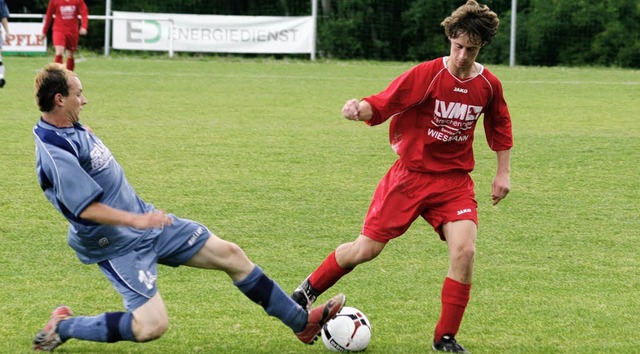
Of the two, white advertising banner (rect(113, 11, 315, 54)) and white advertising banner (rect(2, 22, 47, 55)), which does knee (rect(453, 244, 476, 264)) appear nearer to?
white advertising banner (rect(113, 11, 315, 54))

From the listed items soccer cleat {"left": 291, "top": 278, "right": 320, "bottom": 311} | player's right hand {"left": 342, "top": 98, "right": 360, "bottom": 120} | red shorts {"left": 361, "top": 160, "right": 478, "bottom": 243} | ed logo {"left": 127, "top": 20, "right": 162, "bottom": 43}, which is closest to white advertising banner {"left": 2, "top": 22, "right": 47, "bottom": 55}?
ed logo {"left": 127, "top": 20, "right": 162, "bottom": 43}

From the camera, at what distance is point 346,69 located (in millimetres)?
23141

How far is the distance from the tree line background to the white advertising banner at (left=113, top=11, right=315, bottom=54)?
1742mm

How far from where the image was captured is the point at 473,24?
206 inches

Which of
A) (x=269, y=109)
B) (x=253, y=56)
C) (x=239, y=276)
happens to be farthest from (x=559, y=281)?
(x=253, y=56)

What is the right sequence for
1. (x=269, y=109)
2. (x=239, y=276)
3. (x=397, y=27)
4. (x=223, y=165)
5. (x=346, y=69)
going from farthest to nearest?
1. (x=397, y=27)
2. (x=346, y=69)
3. (x=269, y=109)
4. (x=223, y=165)
5. (x=239, y=276)

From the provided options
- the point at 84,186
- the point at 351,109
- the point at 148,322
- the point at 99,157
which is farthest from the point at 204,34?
the point at 84,186

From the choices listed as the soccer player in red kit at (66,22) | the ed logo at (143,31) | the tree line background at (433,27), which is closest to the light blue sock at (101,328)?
the soccer player in red kit at (66,22)

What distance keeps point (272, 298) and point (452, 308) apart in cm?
90

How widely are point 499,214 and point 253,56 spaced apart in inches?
693

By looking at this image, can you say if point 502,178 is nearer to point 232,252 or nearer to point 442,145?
point 442,145

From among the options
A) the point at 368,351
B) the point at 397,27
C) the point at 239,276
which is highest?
the point at 397,27

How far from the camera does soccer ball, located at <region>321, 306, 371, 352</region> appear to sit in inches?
208

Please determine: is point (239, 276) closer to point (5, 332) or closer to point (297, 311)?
point (297, 311)
